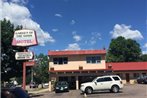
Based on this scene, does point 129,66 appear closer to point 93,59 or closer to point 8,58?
point 93,59

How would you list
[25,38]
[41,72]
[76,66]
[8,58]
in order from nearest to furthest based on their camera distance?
[25,38], [8,58], [76,66], [41,72]

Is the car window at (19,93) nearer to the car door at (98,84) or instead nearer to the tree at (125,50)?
the car door at (98,84)

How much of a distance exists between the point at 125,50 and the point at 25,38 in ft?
266

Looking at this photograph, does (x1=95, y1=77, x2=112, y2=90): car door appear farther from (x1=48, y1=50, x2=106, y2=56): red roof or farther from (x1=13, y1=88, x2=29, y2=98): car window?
(x1=13, y1=88, x2=29, y2=98): car window

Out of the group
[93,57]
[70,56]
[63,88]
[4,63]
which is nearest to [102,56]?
[93,57]

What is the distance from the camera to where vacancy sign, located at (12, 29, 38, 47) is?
29.1 metres

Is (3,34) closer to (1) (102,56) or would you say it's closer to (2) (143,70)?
(1) (102,56)

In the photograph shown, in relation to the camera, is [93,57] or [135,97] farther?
[93,57]

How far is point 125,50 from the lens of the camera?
108 meters

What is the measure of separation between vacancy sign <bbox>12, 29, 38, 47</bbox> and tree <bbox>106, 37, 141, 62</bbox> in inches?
3091

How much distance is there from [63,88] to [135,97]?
19.0 meters

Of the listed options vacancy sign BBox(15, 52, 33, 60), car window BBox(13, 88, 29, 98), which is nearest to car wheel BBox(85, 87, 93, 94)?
vacancy sign BBox(15, 52, 33, 60)

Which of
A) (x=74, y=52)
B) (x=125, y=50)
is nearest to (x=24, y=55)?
(x=74, y=52)

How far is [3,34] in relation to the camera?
47406 mm
